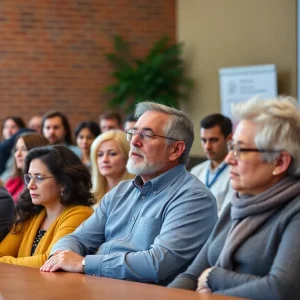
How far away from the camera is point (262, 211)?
2.54 m

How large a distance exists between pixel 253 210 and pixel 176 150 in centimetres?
87

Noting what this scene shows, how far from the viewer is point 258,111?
2.62m

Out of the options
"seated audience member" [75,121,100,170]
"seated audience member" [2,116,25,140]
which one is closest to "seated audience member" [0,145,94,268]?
"seated audience member" [75,121,100,170]

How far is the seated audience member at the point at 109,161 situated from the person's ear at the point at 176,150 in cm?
145

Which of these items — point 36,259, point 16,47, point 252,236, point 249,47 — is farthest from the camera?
point 16,47

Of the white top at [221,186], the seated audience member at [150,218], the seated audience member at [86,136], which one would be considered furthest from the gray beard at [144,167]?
the seated audience member at [86,136]

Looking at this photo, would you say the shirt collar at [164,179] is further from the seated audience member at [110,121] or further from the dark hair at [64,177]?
the seated audience member at [110,121]

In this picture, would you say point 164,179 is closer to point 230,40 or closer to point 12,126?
point 12,126

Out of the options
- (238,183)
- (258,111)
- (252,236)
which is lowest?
(252,236)

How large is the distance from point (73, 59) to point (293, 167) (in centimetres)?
841

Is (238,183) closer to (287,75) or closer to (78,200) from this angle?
(78,200)

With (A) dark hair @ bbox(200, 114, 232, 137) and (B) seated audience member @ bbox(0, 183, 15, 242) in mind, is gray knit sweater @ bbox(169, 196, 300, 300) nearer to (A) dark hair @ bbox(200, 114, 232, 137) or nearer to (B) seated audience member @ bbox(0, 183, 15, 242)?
(B) seated audience member @ bbox(0, 183, 15, 242)

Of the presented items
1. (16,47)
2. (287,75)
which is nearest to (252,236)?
(287,75)

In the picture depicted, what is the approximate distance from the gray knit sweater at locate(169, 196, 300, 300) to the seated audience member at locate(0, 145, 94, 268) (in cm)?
131
